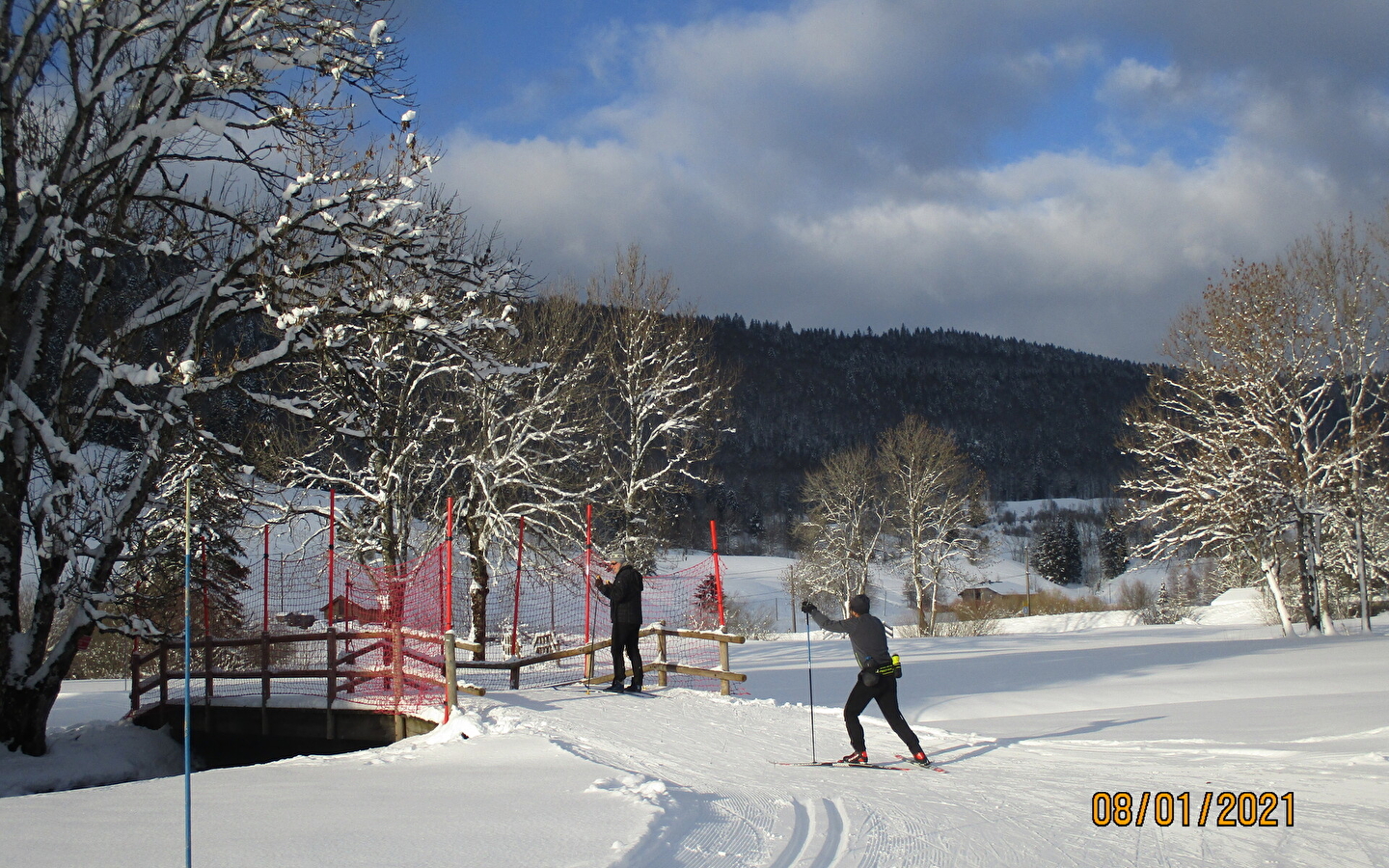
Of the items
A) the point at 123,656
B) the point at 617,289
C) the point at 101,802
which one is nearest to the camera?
the point at 101,802

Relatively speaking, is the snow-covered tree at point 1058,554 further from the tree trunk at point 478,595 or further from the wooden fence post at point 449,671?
the wooden fence post at point 449,671

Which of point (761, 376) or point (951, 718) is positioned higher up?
point (761, 376)

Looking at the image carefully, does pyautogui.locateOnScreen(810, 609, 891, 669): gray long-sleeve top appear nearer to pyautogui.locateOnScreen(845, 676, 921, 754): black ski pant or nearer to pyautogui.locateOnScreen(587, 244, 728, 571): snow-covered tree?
pyautogui.locateOnScreen(845, 676, 921, 754): black ski pant

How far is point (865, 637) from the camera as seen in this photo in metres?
9.85

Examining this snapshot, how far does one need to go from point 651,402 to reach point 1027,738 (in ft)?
62.7

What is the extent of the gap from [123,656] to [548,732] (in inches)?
824

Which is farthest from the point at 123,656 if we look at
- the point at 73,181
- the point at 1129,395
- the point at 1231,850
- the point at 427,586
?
the point at 1129,395

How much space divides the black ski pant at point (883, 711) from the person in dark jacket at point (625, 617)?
17.3ft

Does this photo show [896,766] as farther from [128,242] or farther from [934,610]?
[934,610]

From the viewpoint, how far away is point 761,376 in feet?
507

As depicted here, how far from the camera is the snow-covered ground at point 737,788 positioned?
19.4 ft

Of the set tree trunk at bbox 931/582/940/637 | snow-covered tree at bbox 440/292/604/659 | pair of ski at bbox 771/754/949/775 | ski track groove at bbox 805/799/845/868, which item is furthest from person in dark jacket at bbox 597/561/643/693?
tree trunk at bbox 931/582/940/637

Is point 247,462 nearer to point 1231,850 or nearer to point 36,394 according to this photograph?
point 36,394

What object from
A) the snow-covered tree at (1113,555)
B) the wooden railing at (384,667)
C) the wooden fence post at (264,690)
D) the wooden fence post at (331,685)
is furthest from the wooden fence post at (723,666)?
the snow-covered tree at (1113,555)
